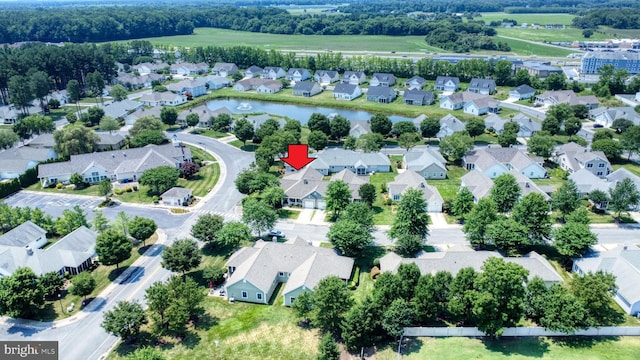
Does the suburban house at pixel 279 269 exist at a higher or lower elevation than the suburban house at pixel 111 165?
lower

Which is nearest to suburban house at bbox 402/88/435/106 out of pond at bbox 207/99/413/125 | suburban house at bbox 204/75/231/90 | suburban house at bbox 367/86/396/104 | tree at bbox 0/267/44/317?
suburban house at bbox 367/86/396/104

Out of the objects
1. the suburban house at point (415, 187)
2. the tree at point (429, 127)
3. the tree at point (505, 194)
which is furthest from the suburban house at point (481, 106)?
the tree at point (505, 194)

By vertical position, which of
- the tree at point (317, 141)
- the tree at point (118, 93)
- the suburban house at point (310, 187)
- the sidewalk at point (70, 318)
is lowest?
the sidewalk at point (70, 318)

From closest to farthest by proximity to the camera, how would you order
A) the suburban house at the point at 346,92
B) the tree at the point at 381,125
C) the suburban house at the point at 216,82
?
the tree at the point at 381,125 < the suburban house at the point at 346,92 < the suburban house at the point at 216,82

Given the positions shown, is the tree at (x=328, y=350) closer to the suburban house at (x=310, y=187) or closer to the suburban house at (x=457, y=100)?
the suburban house at (x=310, y=187)

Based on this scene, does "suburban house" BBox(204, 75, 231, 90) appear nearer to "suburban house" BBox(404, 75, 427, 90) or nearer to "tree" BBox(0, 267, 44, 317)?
"suburban house" BBox(404, 75, 427, 90)

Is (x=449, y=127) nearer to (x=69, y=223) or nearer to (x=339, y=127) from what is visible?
(x=339, y=127)

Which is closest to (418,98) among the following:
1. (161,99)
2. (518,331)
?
(161,99)

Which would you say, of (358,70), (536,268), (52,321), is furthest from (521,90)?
(52,321)
